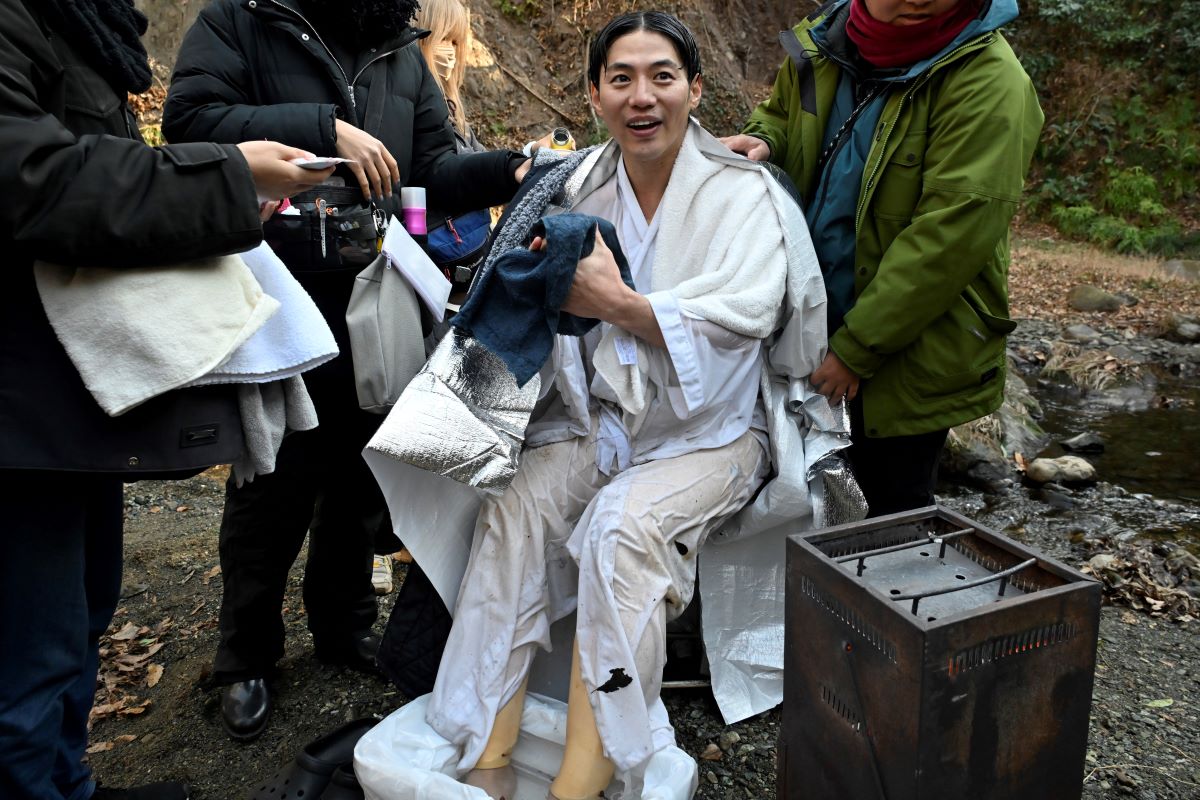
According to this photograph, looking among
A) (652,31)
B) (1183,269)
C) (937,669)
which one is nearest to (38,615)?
(937,669)

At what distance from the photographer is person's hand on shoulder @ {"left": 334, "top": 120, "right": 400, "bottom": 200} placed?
2.34m

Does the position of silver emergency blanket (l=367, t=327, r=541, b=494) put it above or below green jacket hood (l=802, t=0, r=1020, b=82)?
below

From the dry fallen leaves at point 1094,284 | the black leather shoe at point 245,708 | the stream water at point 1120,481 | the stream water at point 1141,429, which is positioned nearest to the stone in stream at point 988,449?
the stream water at point 1120,481

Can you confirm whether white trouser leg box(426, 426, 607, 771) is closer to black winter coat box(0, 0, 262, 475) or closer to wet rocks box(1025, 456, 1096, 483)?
black winter coat box(0, 0, 262, 475)

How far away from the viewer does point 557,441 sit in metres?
2.52

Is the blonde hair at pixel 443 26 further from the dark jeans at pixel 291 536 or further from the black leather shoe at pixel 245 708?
the black leather shoe at pixel 245 708

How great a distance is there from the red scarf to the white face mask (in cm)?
170

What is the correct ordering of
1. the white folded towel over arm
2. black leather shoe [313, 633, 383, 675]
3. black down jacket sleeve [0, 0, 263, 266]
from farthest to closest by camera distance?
black leather shoe [313, 633, 383, 675] < the white folded towel over arm < black down jacket sleeve [0, 0, 263, 266]

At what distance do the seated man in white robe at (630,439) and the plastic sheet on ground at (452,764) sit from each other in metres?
0.05

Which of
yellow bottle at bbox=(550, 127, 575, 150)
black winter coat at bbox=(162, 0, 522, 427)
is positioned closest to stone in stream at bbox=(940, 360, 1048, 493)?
yellow bottle at bbox=(550, 127, 575, 150)

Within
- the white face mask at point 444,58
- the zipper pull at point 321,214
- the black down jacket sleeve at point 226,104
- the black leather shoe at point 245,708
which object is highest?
the white face mask at point 444,58

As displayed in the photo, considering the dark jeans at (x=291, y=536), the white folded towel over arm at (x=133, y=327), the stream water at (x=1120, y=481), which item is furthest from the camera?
the stream water at (x=1120, y=481)

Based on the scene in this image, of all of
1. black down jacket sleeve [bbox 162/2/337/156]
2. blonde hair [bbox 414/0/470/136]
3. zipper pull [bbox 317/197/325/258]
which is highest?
blonde hair [bbox 414/0/470/136]

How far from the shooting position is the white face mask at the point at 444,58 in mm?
3598
